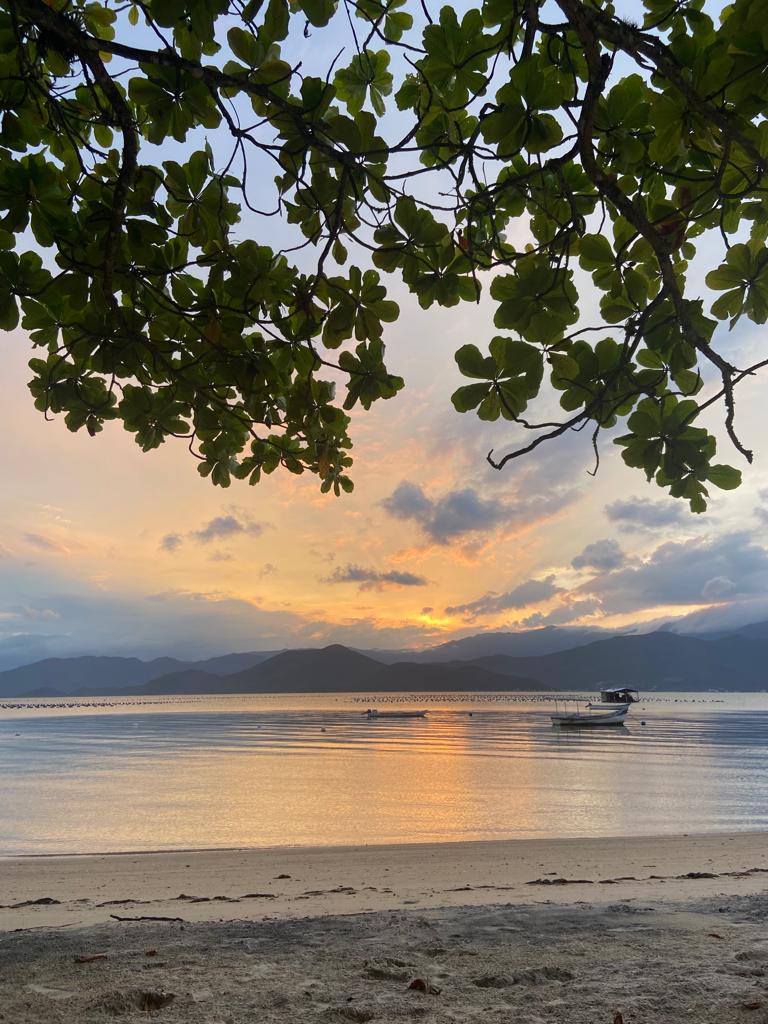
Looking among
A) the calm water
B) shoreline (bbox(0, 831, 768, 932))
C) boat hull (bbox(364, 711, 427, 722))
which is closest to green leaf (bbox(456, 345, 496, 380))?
shoreline (bbox(0, 831, 768, 932))

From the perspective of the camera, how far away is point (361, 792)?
2391 cm

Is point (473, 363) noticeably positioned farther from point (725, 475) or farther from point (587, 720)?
point (587, 720)

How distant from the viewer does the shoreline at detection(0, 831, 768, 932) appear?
745 centimetres

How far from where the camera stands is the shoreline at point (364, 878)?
745 centimetres

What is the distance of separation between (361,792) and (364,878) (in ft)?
47.5

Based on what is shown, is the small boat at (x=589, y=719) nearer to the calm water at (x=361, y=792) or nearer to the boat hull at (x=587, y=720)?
the boat hull at (x=587, y=720)

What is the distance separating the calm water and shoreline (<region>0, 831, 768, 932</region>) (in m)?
2.57

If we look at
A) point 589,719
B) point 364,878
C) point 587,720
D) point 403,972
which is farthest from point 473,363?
point 589,719

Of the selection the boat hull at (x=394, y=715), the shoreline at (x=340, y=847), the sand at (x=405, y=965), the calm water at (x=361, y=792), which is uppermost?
the sand at (x=405, y=965)

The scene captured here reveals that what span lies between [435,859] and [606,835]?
5.93 metres

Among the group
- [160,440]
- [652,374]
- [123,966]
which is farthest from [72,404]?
[123,966]

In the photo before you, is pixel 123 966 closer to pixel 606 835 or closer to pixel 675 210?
pixel 675 210

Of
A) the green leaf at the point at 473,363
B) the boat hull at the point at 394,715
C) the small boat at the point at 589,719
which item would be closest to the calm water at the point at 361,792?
the small boat at the point at 589,719

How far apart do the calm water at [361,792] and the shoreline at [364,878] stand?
2.57 meters
